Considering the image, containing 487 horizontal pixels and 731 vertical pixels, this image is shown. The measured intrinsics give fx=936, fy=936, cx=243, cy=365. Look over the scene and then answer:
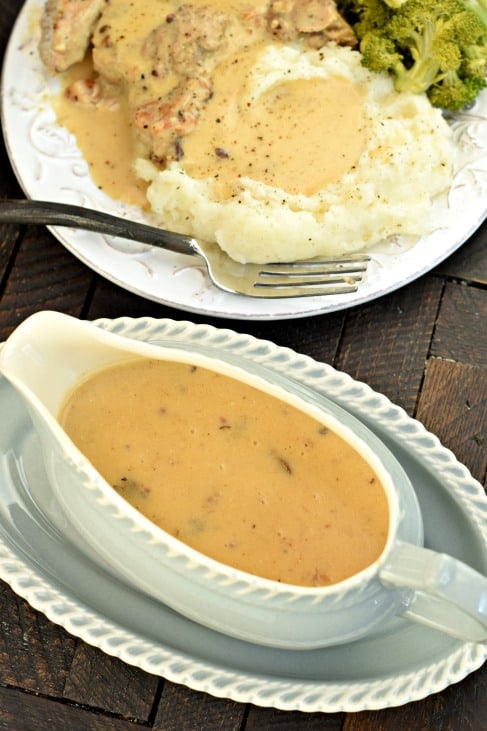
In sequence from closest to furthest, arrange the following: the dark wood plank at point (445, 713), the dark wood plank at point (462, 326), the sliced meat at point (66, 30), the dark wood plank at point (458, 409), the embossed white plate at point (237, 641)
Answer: the embossed white plate at point (237, 641)
the dark wood plank at point (445, 713)
the dark wood plank at point (458, 409)
the dark wood plank at point (462, 326)
the sliced meat at point (66, 30)

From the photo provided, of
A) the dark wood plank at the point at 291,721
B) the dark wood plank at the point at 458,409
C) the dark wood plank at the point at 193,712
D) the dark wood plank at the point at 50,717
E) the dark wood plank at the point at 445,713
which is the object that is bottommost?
the dark wood plank at the point at 445,713

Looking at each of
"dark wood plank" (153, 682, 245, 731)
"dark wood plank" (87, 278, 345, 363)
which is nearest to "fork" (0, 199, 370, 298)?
"dark wood plank" (87, 278, 345, 363)

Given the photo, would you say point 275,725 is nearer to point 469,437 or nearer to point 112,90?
point 469,437

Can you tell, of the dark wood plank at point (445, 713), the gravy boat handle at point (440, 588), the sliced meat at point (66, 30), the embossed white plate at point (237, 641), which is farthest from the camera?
the sliced meat at point (66, 30)

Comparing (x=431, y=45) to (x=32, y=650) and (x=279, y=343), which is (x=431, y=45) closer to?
(x=279, y=343)

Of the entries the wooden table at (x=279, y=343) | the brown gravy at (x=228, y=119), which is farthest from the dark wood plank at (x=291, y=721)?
the brown gravy at (x=228, y=119)

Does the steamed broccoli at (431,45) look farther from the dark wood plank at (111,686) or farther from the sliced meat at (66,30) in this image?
the dark wood plank at (111,686)
